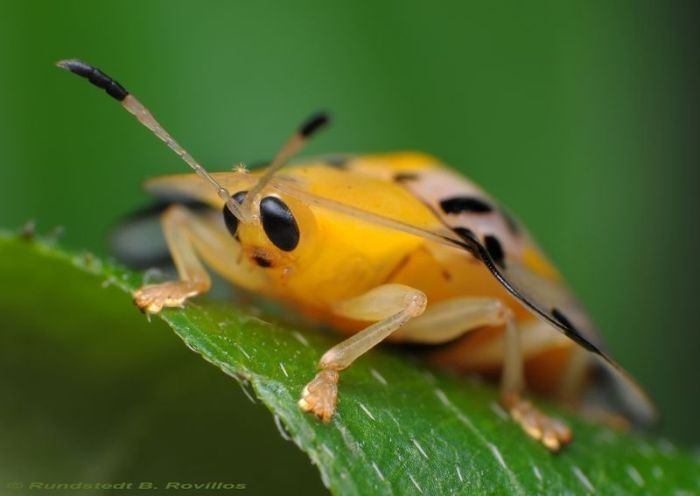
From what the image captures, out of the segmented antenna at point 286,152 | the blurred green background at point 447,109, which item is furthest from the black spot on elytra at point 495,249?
the blurred green background at point 447,109

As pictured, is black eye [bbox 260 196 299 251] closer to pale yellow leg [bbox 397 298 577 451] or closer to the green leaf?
the green leaf

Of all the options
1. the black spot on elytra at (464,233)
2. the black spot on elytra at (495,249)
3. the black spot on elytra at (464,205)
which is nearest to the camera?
the black spot on elytra at (464,233)

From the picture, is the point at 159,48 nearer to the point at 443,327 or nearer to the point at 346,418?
the point at 443,327

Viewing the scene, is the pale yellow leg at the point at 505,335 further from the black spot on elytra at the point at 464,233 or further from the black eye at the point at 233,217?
the black eye at the point at 233,217

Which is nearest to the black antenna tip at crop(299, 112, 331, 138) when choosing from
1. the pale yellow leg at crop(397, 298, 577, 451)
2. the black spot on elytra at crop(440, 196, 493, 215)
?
the black spot on elytra at crop(440, 196, 493, 215)

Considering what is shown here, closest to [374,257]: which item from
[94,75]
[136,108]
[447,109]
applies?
[136,108]
